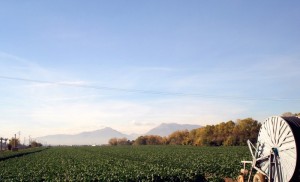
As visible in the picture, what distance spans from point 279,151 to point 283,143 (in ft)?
1.40

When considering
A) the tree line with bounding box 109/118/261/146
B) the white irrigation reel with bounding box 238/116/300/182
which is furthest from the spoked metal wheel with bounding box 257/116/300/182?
the tree line with bounding box 109/118/261/146

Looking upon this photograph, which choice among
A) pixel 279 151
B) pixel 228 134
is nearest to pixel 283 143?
pixel 279 151

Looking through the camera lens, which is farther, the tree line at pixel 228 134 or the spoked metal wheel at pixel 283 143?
the tree line at pixel 228 134

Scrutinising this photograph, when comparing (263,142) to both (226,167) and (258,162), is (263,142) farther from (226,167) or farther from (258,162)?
(226,167)

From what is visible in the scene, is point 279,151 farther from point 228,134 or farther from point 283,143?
point 228,134

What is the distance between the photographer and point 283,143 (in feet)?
43.4

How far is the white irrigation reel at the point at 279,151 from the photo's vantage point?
12609 millimetres

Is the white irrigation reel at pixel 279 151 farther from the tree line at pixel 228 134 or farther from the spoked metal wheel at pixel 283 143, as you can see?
the tree line at pixel 228 134

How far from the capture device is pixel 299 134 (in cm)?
1267

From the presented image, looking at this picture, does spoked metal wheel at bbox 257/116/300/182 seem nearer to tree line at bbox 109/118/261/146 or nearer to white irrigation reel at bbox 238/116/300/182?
white irrigation reel at bbox 238/116/300/182

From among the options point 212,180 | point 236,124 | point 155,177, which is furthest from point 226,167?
point 236,124

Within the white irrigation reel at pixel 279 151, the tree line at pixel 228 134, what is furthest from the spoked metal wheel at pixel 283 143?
the tree line at pixel 228 134

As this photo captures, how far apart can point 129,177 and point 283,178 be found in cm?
1251

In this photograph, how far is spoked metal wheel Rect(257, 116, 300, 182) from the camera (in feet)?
41.4
